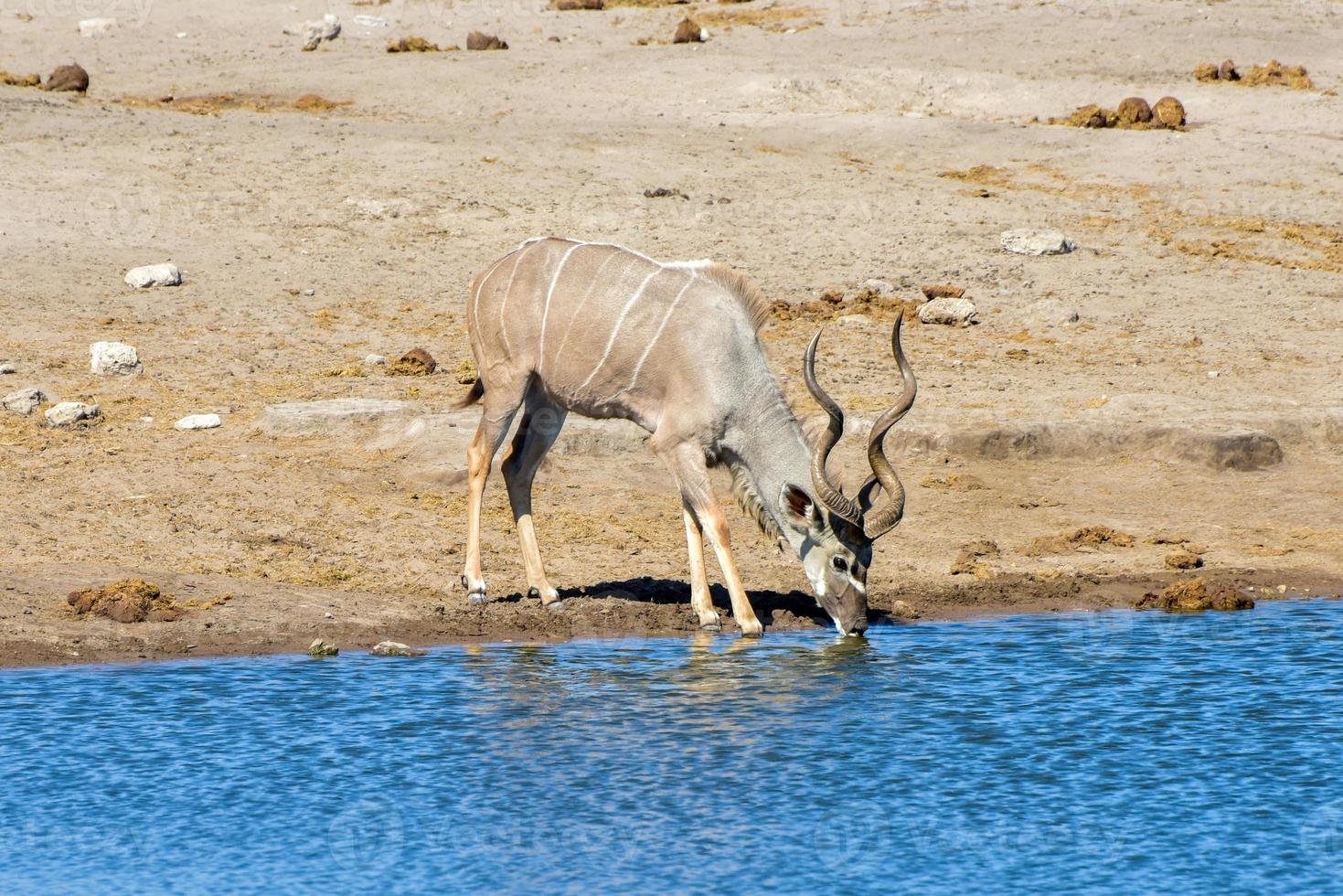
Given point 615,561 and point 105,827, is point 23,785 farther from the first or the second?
point 615,561

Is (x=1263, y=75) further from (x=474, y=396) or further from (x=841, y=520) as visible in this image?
(x=841, y=520)

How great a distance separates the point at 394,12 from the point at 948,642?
2687cm

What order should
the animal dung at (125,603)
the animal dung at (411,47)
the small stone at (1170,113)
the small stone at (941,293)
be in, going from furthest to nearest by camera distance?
the animal dung at (411,47), the small stone at (1170,113), the small stone at (941,293), the animal dung at (125,603)

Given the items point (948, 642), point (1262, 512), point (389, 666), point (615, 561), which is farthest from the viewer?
point (1262, 512)

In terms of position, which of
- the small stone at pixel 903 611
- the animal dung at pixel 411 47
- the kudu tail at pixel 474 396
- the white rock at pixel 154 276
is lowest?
the small stone at pixel 903 611

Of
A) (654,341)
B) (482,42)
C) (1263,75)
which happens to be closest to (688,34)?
(482,42)

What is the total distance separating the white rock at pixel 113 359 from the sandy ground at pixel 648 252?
145 mm

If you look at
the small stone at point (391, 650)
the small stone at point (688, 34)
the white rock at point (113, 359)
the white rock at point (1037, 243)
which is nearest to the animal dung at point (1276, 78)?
the white rock at point (1037, 243)

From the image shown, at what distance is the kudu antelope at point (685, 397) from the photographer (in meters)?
10.4

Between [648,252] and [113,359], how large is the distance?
6268 millimetres

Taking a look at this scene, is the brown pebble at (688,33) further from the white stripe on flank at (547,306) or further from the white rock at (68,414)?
the white stripe on flank at (547,306)

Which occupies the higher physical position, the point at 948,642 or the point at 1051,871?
the point at 1051,871

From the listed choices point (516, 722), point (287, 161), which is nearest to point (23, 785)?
point (516, 722)

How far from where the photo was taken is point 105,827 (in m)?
6.97
